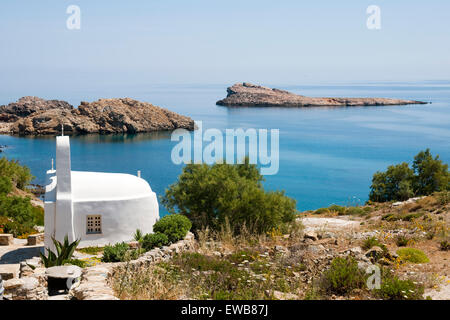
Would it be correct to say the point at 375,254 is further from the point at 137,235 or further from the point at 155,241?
Result: the point at 137,235

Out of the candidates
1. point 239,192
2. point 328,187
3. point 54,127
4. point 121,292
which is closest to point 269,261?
point 121,292

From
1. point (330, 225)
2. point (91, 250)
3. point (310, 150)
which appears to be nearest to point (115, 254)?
point (91, 250)

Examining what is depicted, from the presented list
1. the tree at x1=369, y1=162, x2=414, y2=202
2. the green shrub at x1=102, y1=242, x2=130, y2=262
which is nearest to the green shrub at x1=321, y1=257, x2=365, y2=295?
the green shrub at x1=102, y1=242, x2=130, y2=262

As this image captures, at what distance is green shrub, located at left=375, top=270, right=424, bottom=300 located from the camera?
883 cm

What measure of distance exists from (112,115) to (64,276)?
370ft

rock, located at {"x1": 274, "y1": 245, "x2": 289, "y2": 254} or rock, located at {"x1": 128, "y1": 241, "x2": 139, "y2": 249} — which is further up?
rock, located at {"x1": 274, "y1": 245, "x2": 289, "y2": 254}

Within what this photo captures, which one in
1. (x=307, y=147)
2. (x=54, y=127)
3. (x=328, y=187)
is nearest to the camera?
(x=328, y=187)

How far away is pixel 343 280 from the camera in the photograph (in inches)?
382

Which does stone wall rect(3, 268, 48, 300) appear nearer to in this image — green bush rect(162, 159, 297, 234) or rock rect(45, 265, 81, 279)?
rock rect(45, 265, 81, 279)

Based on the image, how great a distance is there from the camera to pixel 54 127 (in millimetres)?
113750

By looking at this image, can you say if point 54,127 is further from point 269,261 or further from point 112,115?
point 269,261

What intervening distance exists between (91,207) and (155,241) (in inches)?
151

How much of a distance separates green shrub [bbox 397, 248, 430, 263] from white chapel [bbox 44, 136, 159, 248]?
986 centimetres
